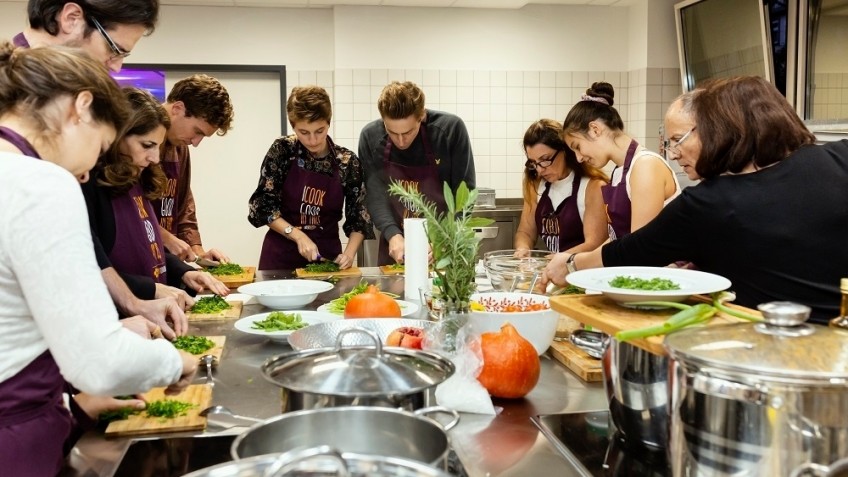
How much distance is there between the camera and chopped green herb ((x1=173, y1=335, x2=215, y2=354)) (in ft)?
6.35

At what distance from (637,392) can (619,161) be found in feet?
6.73

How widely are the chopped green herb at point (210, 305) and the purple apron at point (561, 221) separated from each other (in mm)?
1901

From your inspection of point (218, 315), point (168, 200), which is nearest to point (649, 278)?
point (218, 315)

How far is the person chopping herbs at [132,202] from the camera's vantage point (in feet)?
7.61

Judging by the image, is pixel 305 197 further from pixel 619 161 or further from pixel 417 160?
pixel 619 161

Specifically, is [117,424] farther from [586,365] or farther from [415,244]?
[415,244]

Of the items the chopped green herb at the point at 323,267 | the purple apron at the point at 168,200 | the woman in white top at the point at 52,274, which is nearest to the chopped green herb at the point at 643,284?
the woman in white top at the point at 52,274

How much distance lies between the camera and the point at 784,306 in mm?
947

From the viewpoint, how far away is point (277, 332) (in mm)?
2066

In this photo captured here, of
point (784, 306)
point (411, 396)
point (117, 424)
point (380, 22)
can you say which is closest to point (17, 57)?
point (117, 424)

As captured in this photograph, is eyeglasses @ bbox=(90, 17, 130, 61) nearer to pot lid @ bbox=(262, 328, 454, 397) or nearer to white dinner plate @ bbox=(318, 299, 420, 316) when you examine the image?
white dinner plate @ bbox=(318, 299, 420, 316)

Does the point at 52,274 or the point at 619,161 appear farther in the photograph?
the point at 619,161

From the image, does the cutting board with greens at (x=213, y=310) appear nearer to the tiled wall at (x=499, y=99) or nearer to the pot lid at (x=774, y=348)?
the pot lid at (x=774, y=348)

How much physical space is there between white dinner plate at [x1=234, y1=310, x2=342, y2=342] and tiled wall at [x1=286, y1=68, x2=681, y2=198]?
3872 millimetres
